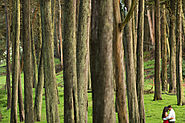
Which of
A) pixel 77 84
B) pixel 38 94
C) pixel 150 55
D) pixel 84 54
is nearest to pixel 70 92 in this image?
pixel 77 84

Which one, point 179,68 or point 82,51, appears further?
point 179,68

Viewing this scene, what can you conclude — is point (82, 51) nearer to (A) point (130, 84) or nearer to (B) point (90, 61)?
(B) point (90, 61)

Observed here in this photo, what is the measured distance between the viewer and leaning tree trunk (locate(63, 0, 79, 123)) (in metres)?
6.30

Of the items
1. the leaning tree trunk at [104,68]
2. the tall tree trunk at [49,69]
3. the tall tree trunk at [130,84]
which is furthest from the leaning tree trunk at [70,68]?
the leaning tree trunk at [104,68]

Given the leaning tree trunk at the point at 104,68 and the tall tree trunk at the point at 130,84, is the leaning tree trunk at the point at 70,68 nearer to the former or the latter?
the tall tree trunk at the point at 130,84

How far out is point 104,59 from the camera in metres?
3.61

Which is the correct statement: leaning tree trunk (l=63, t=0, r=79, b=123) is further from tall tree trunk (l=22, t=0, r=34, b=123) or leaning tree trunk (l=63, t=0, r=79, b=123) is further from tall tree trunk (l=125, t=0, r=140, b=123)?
tall tree trunk (l=22, t=0, r=34, b=123)

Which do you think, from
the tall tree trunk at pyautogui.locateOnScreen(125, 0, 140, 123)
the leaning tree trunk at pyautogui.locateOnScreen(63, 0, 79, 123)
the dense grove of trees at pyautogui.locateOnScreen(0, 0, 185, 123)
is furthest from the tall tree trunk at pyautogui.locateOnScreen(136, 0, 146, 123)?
the leaning tree trunk at pyautogui.locateOnScreen(63, 0, 79, 123)

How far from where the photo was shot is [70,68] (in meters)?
6.34

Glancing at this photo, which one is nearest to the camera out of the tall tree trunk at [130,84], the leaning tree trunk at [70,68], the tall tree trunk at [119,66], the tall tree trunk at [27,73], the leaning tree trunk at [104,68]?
the leaning tree trunk at [104,68]

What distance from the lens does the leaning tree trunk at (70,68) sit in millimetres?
6305

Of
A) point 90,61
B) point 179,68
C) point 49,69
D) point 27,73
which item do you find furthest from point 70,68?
point 179,68

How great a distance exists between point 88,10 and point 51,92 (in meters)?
2.47

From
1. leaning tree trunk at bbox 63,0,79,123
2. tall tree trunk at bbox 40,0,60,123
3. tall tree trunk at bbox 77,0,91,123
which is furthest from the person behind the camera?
tall tree trunk at bbox 40,0,60,123
